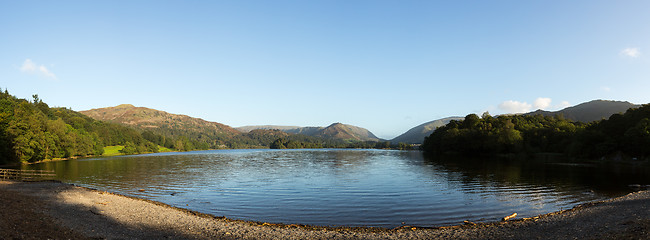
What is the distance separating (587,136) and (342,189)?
293 ft

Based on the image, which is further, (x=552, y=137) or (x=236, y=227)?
(x=552, y=137)

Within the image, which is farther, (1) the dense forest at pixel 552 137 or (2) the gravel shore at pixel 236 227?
(1) the dense forest at pixel 552 137

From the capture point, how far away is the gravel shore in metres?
16.1

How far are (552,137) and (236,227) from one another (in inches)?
5438

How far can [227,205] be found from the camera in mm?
29484

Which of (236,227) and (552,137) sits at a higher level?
(552,137)

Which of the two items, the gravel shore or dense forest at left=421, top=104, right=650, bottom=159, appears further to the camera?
dense forest at left=421, top=104, right=650, bottom=159

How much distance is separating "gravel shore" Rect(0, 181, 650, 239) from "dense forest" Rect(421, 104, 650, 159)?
7432 centimetres

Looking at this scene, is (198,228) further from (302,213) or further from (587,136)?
(587,136)

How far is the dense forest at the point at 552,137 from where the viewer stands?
76875mm

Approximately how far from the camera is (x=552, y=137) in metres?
120

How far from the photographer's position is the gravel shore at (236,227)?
16.1 meters

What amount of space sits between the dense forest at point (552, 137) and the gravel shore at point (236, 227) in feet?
244

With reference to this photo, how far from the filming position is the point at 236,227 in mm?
19734
